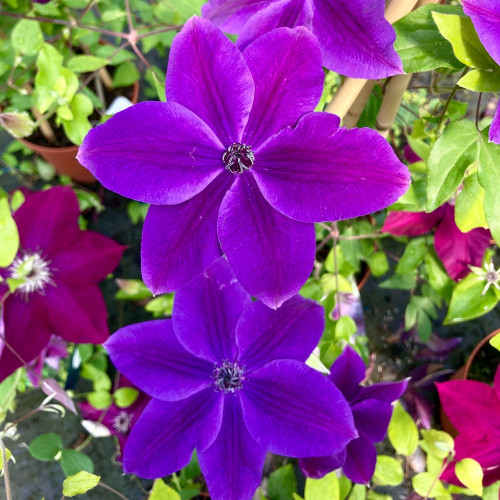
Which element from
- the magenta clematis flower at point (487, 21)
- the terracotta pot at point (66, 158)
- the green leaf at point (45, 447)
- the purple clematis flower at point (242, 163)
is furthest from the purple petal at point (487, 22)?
the terracotta pot at point (66, 158)

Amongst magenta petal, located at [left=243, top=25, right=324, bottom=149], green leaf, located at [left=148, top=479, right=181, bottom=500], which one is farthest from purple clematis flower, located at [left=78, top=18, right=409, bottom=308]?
green leaf, located at [left=148, top=479, right=181, bottom=500]

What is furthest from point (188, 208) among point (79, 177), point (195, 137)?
point (79, 177)

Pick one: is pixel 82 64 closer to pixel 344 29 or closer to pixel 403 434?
pixel 344 29

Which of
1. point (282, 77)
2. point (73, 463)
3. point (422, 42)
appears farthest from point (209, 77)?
point (73, 463)

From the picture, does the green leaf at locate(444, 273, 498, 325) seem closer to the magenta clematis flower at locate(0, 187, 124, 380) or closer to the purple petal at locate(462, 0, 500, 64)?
the purple petal at locate(462, 0, 500, 64)

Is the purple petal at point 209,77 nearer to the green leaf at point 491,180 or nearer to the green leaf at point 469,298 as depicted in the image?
the green leaf at point 491,180
